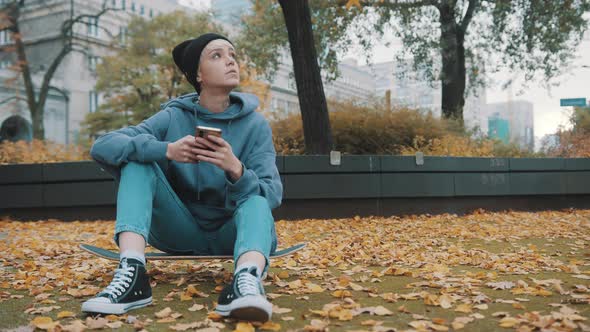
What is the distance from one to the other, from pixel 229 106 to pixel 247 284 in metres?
1.16

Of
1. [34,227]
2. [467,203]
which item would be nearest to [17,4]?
[34,227]

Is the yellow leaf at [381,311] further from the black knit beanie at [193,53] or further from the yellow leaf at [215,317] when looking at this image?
the black knit beanie at [193,53]

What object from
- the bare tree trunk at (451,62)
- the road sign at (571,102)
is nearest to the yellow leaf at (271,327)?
the bare tree trunk at (451,62)

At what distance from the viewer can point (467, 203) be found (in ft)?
28.9

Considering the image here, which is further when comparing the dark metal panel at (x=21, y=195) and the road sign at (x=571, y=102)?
the road sign at (x=571, y=102)

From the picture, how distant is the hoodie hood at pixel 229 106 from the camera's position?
10.1ft

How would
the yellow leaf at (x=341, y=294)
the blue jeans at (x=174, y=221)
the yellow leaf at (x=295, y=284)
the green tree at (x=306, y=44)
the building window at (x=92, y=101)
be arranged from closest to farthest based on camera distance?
the blue jeans at (x=174, y=221)
the yellow leaf at (x=341, y=294)
the yellow leaf at (x=295, y=284)
the green tree at (x=306, y=44)
the building window at (x=92, y=101)

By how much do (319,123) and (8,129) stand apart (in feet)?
116

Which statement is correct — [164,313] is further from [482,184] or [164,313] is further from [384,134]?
[384,134]

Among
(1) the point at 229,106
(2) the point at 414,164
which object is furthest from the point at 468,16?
(1) the point at 229,106

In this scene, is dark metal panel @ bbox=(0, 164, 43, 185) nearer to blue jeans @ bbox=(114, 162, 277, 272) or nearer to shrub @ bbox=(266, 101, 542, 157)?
shrub @ bbox=(266, 101, 542, 157)

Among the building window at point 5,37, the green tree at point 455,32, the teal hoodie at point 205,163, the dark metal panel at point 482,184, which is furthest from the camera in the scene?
the building window at point 5,37

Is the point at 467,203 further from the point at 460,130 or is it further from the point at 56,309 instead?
the point at 56,309

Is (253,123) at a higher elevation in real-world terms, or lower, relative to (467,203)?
higher
